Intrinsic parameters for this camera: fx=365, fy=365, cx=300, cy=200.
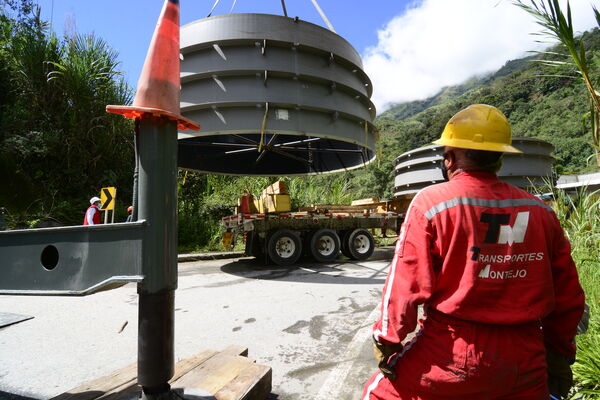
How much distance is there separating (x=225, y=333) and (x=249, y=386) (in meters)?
2.35

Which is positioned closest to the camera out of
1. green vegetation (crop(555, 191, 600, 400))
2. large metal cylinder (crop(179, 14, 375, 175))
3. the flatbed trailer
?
green vegetation (crop(555, 191, 600, 400))

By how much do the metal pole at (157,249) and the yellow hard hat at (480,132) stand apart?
1216 millimetres

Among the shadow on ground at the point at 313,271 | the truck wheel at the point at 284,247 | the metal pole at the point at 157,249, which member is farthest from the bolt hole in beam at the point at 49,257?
the truck wheel at the point at 284,247

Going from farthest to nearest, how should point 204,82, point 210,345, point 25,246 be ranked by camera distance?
point 204,82 → point 210,345 → point 25,246

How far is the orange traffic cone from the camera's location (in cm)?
154

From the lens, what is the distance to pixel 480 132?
5.22ft

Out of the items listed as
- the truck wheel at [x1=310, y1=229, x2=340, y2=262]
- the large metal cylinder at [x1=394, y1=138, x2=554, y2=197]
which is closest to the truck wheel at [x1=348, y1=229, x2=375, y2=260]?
the truck wheel at [x1=310, y1=229, x2=340, y2=262]

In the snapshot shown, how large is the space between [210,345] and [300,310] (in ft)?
5.43

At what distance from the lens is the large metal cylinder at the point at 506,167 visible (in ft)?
33.0

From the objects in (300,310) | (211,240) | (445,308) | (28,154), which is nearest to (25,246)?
(445,308)

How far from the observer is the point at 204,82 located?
291 inches

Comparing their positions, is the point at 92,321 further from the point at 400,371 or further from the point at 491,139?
the point at 491,139

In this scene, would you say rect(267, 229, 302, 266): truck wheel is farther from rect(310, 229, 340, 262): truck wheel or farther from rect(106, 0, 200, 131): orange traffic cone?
rect(106, 0, 200, 131): orange traffic cone

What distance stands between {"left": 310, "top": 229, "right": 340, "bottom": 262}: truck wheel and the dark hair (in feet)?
29.4
